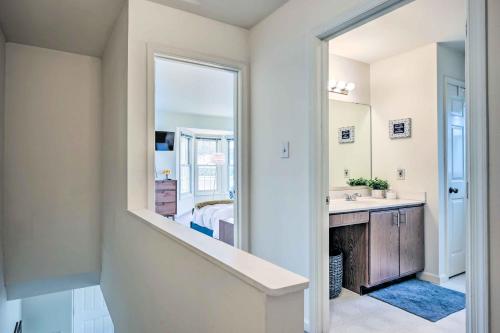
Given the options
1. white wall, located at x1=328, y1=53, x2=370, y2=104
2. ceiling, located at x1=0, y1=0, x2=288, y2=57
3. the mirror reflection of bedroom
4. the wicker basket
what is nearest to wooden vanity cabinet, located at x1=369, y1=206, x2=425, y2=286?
the wicker basket

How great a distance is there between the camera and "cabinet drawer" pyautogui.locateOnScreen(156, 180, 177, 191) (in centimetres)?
641

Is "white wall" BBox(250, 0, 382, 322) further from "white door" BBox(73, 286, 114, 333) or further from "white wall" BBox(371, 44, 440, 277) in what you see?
"white door" BBox(73, 286, 114, 333)

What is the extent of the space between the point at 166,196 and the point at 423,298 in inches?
201

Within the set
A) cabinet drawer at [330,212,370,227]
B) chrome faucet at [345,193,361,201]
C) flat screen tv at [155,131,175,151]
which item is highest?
flat screen tv at [155,131,175,151]

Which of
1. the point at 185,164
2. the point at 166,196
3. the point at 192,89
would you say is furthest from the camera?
the point at 185,164

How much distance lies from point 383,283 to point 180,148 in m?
5.30

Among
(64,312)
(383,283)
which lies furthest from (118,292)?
(64,312)

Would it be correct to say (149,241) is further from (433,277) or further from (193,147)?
(193,147)

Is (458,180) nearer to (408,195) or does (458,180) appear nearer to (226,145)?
(408,195)

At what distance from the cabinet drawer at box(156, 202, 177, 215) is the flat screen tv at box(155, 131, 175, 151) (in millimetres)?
1241

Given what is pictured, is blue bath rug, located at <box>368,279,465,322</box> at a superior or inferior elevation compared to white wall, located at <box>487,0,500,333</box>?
inferior

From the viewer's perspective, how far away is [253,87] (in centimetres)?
262

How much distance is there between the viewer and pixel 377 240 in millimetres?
2695

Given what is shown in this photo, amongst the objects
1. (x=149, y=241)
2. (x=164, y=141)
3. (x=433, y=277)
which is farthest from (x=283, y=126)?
(x=164, y=141)
